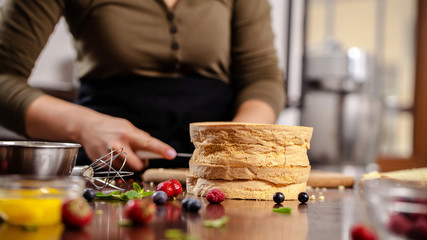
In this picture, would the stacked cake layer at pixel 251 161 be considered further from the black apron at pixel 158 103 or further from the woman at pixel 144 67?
the black apron at pixel 158 103

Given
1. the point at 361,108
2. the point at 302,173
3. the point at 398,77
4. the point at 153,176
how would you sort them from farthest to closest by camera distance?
the point at 398,77 → the point at 361,108 → the point at 153,176 → the point at 302,173

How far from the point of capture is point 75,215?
579 mm

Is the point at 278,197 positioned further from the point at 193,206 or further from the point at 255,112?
the point at 255,112

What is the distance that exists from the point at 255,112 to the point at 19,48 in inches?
31.4

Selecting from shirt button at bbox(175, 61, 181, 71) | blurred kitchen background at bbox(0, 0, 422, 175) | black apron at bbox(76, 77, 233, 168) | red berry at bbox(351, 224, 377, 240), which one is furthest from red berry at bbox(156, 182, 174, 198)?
blurred kitchen background at bbox(0, 0, 422, 175)

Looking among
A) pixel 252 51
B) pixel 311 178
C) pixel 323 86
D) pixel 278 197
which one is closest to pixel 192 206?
pixel 278 197

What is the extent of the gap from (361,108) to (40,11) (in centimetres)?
287

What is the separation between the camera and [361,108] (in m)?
3.72

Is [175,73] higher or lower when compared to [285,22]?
lower

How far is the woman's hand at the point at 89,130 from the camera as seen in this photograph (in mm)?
1275

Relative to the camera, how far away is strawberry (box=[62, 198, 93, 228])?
0.58m

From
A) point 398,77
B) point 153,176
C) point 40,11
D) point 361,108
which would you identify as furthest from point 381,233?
point 398,77

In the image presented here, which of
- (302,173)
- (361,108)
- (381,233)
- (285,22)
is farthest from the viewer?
(285,22)

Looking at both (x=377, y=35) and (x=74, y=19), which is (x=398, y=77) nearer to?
(x=377, y=35)
